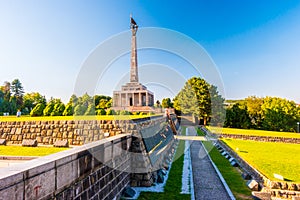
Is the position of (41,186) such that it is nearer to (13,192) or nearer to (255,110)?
(13,192)

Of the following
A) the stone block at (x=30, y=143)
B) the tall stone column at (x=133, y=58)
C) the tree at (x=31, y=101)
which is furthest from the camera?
the tree at (x=31, y=101)

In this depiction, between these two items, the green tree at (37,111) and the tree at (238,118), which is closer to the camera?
the green tree at (37,111)

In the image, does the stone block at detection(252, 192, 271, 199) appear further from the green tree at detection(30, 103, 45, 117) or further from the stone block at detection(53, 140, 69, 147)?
the green tree at detection(30, 103, 45, 117)

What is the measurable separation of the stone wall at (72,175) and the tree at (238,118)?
109 feet

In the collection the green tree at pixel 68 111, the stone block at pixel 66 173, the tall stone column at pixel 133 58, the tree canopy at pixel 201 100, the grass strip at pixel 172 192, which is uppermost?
the tall stone column at pixel 133 58

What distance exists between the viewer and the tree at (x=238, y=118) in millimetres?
34375

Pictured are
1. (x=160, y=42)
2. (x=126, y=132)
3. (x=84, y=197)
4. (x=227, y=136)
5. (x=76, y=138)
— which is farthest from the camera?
(x=227, y=136)

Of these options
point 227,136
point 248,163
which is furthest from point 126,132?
point 227,136

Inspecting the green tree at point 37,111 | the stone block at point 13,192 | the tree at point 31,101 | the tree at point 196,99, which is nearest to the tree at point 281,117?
the tree at point 196,99

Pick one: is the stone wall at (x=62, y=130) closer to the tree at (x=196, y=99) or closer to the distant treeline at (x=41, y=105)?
the distant treeline at (x=41, y=105)

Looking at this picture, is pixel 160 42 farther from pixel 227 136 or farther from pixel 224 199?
pixel 227 136

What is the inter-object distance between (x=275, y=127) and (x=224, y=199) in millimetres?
32103

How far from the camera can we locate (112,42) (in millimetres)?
11023

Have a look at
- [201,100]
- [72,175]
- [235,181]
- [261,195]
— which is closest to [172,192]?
[261,195]
